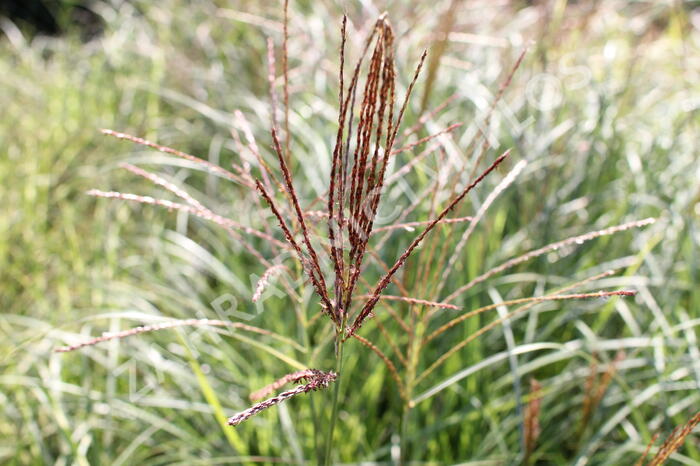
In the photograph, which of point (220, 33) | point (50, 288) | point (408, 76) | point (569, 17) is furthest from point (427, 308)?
point (220, 33)

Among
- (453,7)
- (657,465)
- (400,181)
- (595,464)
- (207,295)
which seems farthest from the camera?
(207,295)

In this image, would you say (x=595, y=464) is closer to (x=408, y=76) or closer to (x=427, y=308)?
(x=427, y=308)

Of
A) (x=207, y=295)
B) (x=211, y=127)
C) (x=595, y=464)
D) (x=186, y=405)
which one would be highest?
(x=211, y=127)

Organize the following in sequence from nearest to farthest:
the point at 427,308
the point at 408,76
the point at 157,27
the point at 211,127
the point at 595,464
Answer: the point at 427,308, the point at 595,464, the point at 408,76, the point at 211,127, the point at 157,27

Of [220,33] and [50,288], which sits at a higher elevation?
[220,33]

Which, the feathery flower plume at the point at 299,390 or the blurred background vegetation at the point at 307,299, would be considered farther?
the blurred background vegetation at the point at 307,299

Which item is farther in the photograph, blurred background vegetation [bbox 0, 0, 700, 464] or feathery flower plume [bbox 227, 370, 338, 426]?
blurred background vegetation [bbox 0, 0, 700, 464]

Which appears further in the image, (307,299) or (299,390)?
(307,299)

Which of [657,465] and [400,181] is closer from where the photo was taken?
[657,465]
